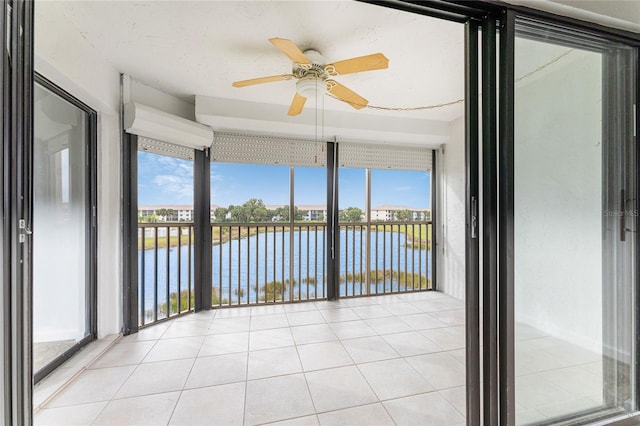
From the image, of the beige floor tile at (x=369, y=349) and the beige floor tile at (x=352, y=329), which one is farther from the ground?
the beige floor tile at (x=369, y=349)

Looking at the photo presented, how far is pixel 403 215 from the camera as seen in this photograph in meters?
4.06

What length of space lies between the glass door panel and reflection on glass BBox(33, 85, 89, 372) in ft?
9.11

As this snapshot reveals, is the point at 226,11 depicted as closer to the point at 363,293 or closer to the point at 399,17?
the point at 399,17

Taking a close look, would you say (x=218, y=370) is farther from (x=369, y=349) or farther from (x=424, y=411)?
(x=424, y=411)

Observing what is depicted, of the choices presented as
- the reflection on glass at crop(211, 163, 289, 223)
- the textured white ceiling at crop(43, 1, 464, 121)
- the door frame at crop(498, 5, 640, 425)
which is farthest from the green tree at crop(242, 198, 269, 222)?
the door frame at crop(498, 5, 640, 425)

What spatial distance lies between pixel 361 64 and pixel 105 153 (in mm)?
2282

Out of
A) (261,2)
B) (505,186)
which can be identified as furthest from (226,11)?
(505,186)

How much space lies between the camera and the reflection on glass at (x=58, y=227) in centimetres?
177

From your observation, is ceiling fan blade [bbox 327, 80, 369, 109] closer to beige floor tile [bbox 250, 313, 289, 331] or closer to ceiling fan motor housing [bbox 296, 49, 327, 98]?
ceiling fan motor housing [bbox 296, 49, 327, 98]

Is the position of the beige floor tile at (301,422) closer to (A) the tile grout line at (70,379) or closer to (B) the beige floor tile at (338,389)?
(B) the beige floor tile at (338,389)

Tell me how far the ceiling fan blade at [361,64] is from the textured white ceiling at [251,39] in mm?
259

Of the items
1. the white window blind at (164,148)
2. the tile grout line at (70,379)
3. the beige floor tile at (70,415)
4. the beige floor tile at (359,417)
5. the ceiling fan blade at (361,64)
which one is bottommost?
the beige floor tile at (359,417)

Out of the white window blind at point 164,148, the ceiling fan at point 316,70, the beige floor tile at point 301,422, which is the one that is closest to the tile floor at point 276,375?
the beige floor tile at point 301,422

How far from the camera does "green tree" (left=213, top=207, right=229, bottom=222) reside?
337 centimetres
